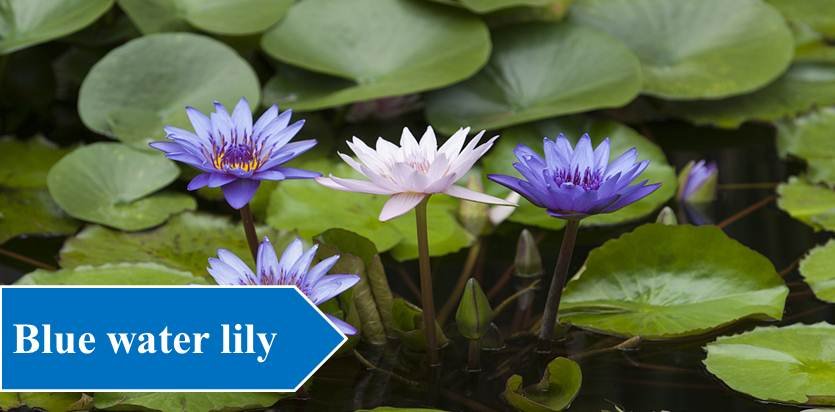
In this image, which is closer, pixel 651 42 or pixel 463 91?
pixel 463 91

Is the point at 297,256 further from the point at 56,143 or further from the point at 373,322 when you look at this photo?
the point at 56,143

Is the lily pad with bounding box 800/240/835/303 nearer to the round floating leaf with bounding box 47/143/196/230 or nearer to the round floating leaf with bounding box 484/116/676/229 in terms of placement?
the round floating leaf with bounding box 484/116/676/229

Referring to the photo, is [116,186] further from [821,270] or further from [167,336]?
[821,270]

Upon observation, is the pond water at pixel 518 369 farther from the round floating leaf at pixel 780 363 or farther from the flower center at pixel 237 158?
the flower center at pixel 237 158

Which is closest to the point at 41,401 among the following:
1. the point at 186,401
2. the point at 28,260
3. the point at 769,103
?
the point at 186,401

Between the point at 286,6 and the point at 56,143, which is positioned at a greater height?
the point at 286,6

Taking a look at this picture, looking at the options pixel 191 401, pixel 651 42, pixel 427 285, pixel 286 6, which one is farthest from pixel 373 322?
pixel 651 42

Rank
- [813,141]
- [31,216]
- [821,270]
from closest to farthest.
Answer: [821,270] < [31,216] < [813,141]
